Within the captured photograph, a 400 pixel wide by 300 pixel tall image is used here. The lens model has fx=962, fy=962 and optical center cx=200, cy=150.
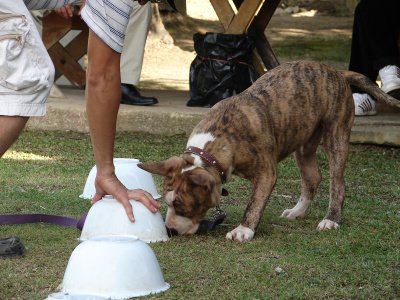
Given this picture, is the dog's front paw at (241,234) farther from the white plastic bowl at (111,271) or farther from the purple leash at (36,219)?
the white plastic bowl at (111,271)

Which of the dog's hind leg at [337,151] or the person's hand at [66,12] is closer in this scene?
the dog's hind leg at [337,151]

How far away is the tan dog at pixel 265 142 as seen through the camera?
4.92 metres

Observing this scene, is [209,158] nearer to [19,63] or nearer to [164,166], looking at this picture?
[164,166]

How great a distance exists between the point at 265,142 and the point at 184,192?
563 millimetres

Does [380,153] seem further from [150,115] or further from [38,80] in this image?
[38,80]

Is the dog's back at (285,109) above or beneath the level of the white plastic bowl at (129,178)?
above

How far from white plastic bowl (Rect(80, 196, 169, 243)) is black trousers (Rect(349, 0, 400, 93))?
425 cm

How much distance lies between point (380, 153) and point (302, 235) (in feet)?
9.27

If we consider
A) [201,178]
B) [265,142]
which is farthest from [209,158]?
[265,142]

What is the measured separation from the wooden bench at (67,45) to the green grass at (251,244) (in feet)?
7.69

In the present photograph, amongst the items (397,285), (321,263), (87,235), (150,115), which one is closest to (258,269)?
(321,263)

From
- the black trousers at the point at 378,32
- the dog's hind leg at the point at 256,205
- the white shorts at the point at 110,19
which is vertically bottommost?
the black trousers at the point at 378,32

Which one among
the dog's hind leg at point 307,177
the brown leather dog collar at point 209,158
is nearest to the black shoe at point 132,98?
the dog's hind leg at point 307,177

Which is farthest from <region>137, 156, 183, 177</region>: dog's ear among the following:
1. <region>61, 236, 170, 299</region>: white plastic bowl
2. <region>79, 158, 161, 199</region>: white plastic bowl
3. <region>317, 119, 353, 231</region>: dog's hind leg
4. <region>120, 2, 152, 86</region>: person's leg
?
<region>120, 2, 152, 86</region>: person's leg
